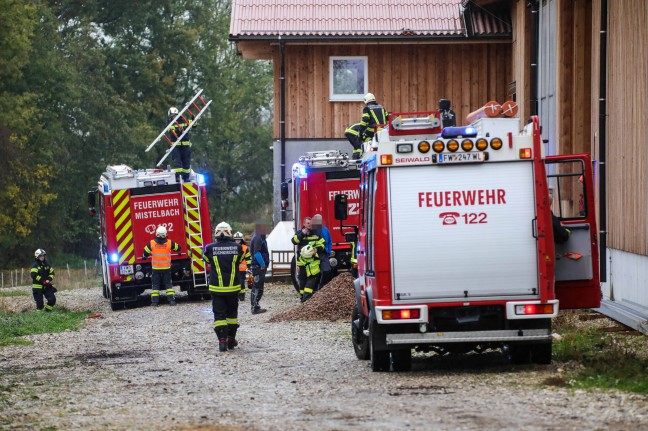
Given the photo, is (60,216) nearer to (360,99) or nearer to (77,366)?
(360,99)

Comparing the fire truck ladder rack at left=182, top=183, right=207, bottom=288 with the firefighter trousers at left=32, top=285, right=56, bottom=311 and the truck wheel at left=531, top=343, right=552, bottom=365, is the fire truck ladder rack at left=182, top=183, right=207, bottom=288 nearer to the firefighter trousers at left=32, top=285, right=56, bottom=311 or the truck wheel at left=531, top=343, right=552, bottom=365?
the firefighter trousers at left=32, top=285, right=56, bottom=311

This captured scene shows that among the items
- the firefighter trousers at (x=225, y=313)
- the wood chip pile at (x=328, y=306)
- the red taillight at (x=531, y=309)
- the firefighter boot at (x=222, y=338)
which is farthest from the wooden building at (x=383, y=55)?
the red taillight at (x=531, y=309)

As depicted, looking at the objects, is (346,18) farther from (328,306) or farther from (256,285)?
(328,306)

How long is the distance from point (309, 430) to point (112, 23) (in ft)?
181

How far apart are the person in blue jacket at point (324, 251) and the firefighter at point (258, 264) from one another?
1116 mm

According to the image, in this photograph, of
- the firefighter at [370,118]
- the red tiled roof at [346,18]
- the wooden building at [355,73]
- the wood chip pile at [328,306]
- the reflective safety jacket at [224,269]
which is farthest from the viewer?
the wooden building at [355,73]

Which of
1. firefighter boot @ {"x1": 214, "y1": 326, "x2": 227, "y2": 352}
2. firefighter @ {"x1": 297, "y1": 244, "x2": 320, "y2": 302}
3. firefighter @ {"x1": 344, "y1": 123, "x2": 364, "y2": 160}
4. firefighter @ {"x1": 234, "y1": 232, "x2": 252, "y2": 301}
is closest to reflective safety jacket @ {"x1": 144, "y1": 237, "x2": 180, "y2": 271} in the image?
firefighter @ {"x1": 234, "y1": 232, "x2": 252, "y2": 301}

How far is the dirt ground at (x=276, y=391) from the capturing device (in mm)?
10031

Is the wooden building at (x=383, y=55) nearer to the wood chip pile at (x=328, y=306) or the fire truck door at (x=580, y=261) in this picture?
the wood chip pile at (x=328, y=306)

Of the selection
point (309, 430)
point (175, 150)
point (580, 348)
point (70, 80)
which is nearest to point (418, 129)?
point (580, 348)

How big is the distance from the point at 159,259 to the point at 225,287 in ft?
30.8

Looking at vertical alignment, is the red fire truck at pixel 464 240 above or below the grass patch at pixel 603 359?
above

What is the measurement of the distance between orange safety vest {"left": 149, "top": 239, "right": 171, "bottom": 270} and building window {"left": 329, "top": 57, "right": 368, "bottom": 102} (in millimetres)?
8638

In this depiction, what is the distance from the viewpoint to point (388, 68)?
33156 mm
